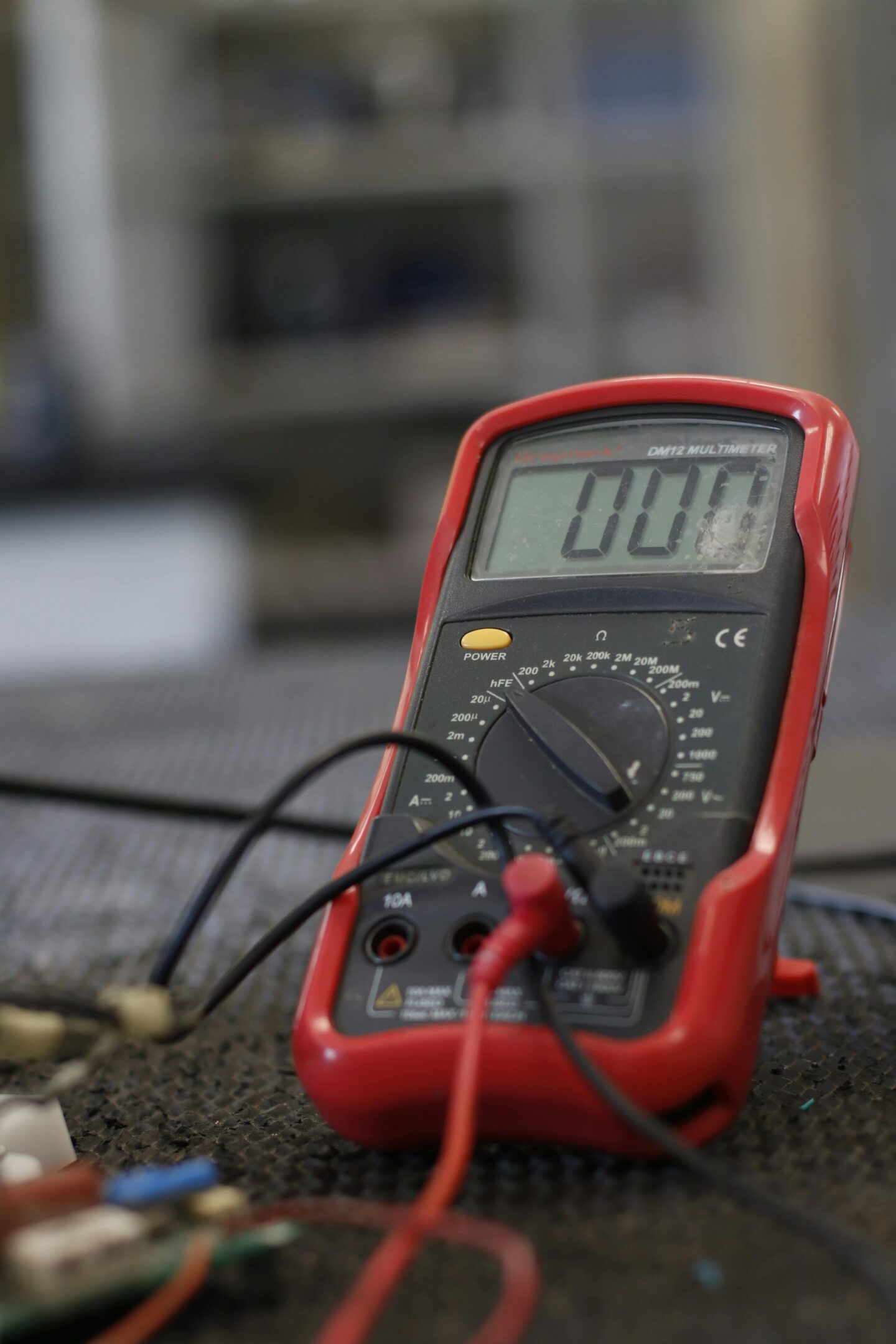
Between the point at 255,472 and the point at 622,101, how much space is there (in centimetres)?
110

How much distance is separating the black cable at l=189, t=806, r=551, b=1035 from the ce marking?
0.24 ft

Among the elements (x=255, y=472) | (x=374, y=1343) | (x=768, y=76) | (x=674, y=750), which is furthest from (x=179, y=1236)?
(x=768, y=76)

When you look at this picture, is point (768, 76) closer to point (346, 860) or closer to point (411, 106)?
point (411, 106)

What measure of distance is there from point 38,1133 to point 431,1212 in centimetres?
11

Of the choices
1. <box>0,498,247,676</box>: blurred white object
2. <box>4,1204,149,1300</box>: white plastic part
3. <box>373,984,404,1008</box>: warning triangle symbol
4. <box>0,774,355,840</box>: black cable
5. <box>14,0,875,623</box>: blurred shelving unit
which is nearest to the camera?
<box>4,1204,149,1300</box>: white plastic part

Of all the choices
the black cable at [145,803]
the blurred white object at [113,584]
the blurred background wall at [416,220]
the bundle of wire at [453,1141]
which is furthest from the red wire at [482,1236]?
the blurred background wall at [416,220]

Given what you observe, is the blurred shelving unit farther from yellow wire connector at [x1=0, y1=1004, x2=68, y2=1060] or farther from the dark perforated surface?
yellow wire connector at [x1=0, y1=1004, x2=68, y2=1060]

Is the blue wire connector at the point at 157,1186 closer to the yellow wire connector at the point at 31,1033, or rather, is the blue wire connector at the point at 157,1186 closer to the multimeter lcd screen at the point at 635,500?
the yellow wire connector at the point at 31,1033

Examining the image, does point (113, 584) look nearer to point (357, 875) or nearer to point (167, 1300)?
point (357, 875)

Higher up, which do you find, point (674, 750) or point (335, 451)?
point (674, 750)

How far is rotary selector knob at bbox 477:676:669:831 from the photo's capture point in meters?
0.36

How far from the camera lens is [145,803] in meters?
0.53

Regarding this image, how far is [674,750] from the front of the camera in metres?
0.36

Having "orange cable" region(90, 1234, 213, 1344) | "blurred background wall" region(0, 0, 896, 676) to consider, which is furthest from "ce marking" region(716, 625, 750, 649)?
"blurred background wall" region(0, 0, 896, 676)
